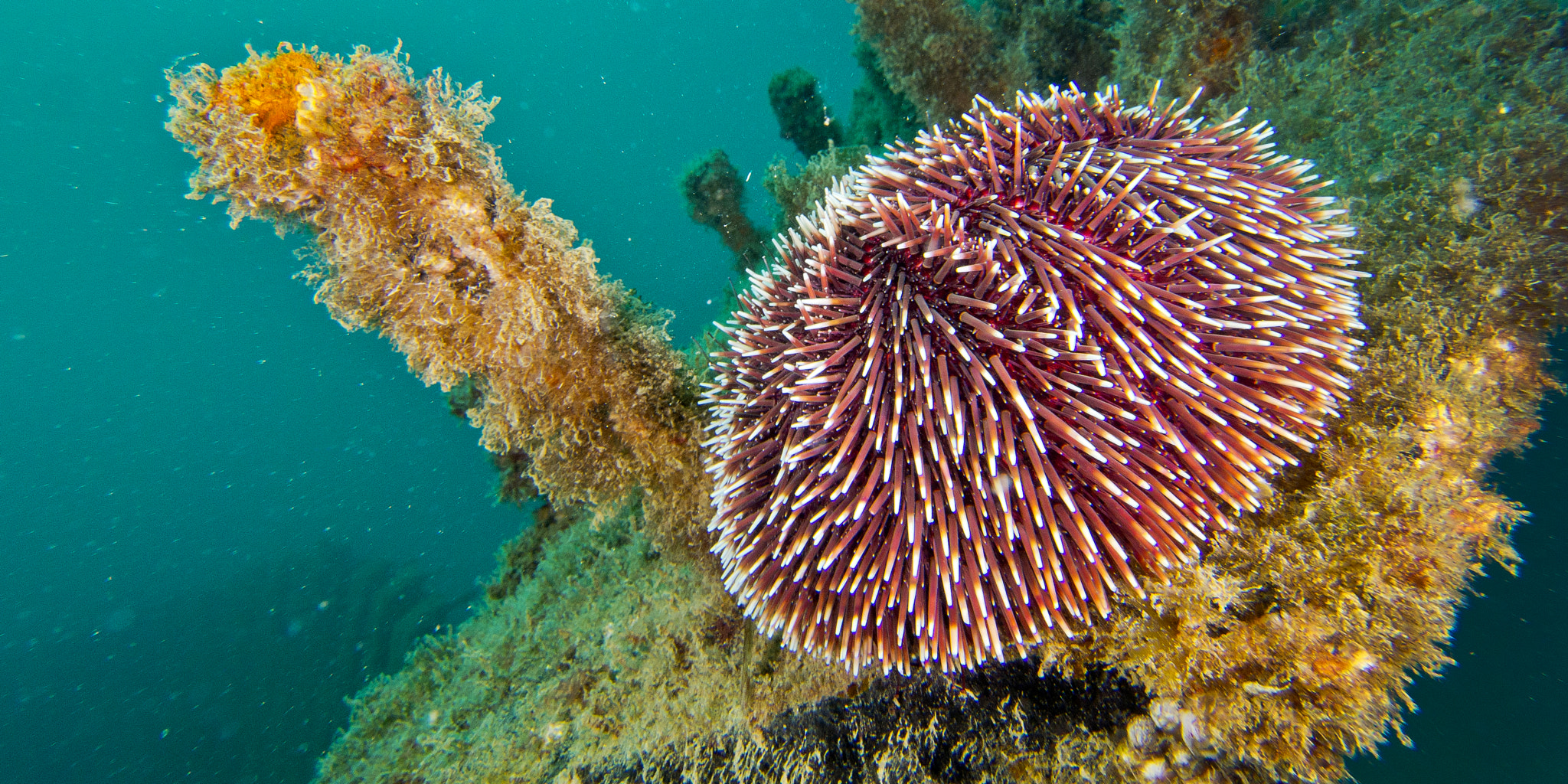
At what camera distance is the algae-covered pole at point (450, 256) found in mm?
2461

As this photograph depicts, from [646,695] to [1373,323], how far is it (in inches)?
175

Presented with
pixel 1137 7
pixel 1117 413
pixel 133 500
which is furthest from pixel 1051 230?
pixel 133 500

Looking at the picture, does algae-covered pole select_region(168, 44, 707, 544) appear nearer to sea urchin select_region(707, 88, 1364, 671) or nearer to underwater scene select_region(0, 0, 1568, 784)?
underwater scene select_region(0, 0, 1568, 784)

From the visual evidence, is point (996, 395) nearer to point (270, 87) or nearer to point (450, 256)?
point (450, 256)

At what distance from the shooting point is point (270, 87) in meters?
2.41

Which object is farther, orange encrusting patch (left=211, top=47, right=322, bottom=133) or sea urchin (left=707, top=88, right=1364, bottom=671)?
orange encrusting patch (left=211, top=47, right=322, bottom=133)

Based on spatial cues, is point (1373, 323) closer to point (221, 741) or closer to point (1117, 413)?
point (1117, 413)

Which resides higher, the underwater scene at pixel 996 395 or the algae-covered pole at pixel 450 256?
the algae-covered pole at pixel 450 256

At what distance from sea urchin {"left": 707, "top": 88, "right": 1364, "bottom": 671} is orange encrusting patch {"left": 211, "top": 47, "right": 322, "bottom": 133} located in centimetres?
214

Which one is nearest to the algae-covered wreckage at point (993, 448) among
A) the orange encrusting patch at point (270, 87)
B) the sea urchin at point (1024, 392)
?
the orange encrusting patch at point (270, 87)

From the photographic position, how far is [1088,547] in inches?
88.7

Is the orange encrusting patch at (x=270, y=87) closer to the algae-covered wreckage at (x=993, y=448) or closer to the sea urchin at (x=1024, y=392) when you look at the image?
the algae-covered wreckage at (x=993, y=448)

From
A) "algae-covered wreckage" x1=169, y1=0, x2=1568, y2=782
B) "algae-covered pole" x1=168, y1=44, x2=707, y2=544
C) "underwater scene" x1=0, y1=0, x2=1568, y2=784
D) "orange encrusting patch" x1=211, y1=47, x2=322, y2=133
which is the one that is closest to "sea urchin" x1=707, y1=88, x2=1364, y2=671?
"underwater scene" x1=0, y1=0, x2=1568, y2=784

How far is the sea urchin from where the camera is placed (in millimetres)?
2225
